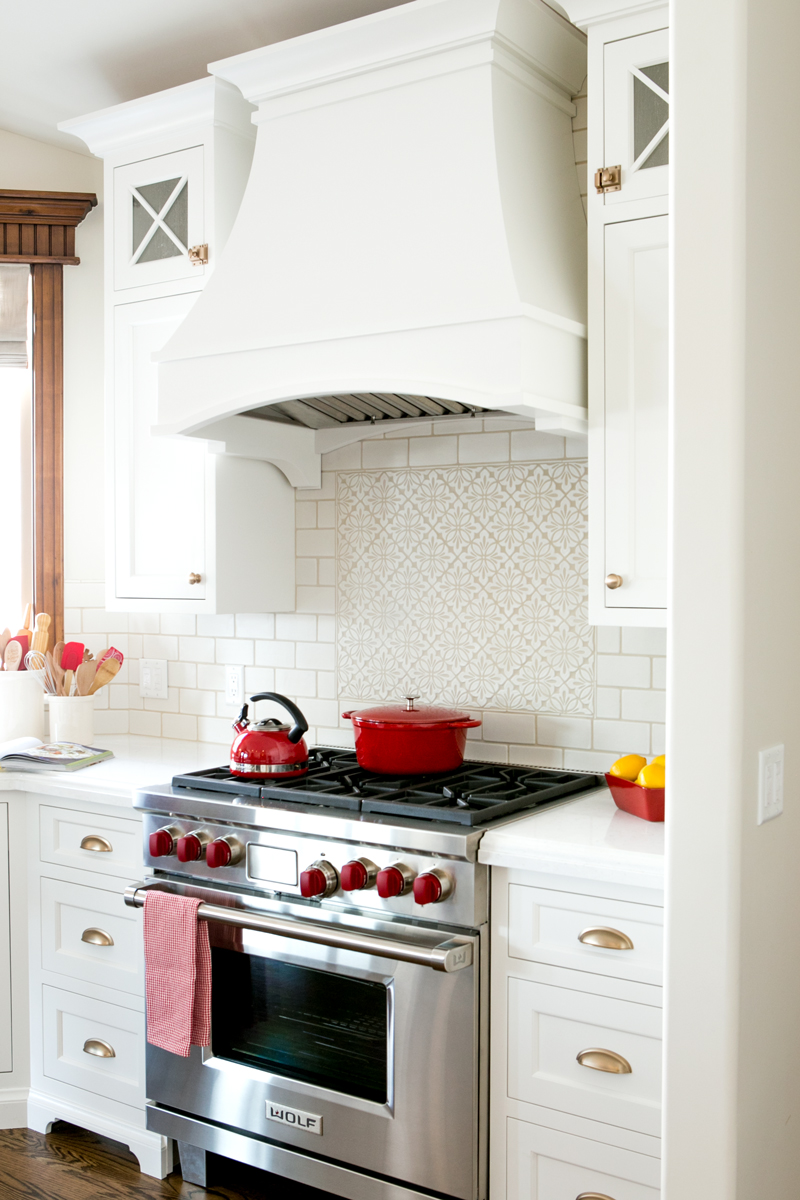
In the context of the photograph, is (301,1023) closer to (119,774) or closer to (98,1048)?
(98,1048)

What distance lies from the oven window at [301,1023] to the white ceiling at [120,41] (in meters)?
2.36

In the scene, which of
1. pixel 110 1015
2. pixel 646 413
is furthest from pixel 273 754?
pixel 646 413

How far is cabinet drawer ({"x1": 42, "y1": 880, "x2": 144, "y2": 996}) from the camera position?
2674mm

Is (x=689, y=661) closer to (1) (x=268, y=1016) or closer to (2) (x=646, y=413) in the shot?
(2) (x=646, y=413)

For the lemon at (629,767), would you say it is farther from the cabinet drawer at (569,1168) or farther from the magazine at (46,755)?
the magazine at (46,755)

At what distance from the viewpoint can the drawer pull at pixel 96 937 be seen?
273 centimetres

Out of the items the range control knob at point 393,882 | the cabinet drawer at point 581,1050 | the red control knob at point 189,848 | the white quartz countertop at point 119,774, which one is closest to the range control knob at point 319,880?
the range control knob at point 393,882

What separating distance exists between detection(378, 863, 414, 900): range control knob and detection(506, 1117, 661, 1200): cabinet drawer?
1.59 feet

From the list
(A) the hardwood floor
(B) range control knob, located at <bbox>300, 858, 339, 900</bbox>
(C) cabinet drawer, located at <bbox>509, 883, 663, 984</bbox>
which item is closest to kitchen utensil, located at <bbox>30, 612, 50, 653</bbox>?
(A) the hardwood floor

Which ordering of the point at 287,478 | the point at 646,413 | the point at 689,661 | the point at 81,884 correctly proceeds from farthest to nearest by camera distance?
the point at 287,478, the point at 81,884, the point at 646,413, the point at 689,661

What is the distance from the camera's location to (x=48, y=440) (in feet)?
11.7

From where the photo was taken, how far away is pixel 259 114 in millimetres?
2658

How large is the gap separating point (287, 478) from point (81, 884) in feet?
4.02

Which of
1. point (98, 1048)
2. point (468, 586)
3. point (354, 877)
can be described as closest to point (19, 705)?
point (98, 1048)
